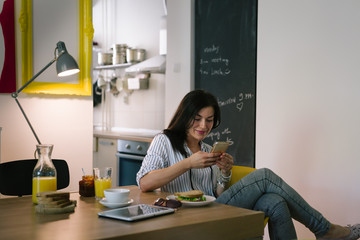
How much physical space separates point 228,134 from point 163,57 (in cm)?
125

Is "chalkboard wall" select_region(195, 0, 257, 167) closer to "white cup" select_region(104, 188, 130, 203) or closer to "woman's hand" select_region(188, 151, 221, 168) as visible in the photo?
"woman's hand" select_region(188, 151, 221, 168)

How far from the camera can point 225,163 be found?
211 cm

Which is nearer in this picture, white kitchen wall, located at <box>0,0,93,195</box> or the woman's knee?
the woman's knee

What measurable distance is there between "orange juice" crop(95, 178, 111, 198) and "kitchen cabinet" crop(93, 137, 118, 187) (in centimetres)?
294

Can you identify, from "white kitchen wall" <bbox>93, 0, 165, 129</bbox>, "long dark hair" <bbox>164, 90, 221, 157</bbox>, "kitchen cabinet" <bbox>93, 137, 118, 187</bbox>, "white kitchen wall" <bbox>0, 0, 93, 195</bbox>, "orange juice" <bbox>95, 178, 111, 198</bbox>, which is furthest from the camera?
"white kitchen wall" <bbox>93, 0, 165, 129</bbox>

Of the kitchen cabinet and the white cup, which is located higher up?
the white cup

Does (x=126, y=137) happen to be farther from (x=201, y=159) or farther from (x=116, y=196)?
(x=116, y=196)

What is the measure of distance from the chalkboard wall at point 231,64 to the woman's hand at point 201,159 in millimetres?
→ 1375

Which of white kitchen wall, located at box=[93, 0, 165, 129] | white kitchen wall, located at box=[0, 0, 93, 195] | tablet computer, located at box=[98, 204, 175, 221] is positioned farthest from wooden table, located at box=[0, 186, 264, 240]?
white kitchen wall, located at box=[93, 0, 165, 129]

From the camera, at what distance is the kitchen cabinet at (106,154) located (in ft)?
15.5

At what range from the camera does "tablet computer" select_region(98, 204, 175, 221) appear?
54.2 inches

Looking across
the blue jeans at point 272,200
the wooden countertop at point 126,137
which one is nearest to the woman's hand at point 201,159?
the blue jeans at point 272,200

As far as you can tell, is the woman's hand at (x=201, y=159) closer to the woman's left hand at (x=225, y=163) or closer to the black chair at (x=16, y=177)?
the woman's left hand at (x=225, y=163)

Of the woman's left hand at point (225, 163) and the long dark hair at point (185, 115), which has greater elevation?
the long dark hair at point (185, 115)
